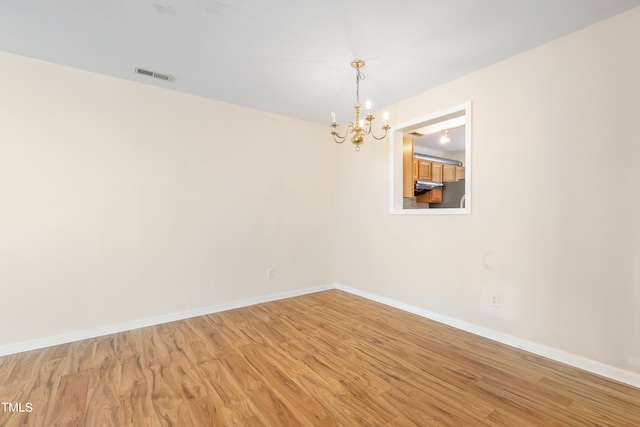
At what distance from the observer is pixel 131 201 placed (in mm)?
2941

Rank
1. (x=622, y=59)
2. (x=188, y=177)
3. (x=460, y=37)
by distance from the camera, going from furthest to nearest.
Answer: (x=188, y=177) < (x=460, y=37) < (x=622, y=59)

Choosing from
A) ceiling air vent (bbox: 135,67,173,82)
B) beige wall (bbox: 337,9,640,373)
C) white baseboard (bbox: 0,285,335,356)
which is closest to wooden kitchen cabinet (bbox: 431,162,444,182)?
beige wall (bbox: 337,9,640,373)

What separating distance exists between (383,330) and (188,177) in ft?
9.25

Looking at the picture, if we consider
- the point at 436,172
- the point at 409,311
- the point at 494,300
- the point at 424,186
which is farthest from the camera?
the point at 436,172

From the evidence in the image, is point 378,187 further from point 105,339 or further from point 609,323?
point 105,339

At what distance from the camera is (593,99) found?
2.09m

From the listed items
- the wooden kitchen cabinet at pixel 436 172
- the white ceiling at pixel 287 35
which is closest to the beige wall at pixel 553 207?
the white ceiling at pixel 287 35

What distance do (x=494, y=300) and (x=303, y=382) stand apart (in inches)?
77.3

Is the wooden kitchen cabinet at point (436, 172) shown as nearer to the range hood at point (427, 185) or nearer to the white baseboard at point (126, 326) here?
the range hood at point (427, 185)

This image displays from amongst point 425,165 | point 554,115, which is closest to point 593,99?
point 554,115

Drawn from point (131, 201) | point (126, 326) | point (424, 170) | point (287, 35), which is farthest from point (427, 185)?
point (126, 326)

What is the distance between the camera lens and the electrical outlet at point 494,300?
103 inches

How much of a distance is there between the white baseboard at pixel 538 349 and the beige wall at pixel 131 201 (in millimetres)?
1841

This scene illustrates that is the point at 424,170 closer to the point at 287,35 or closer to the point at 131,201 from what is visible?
the point at 287,35
